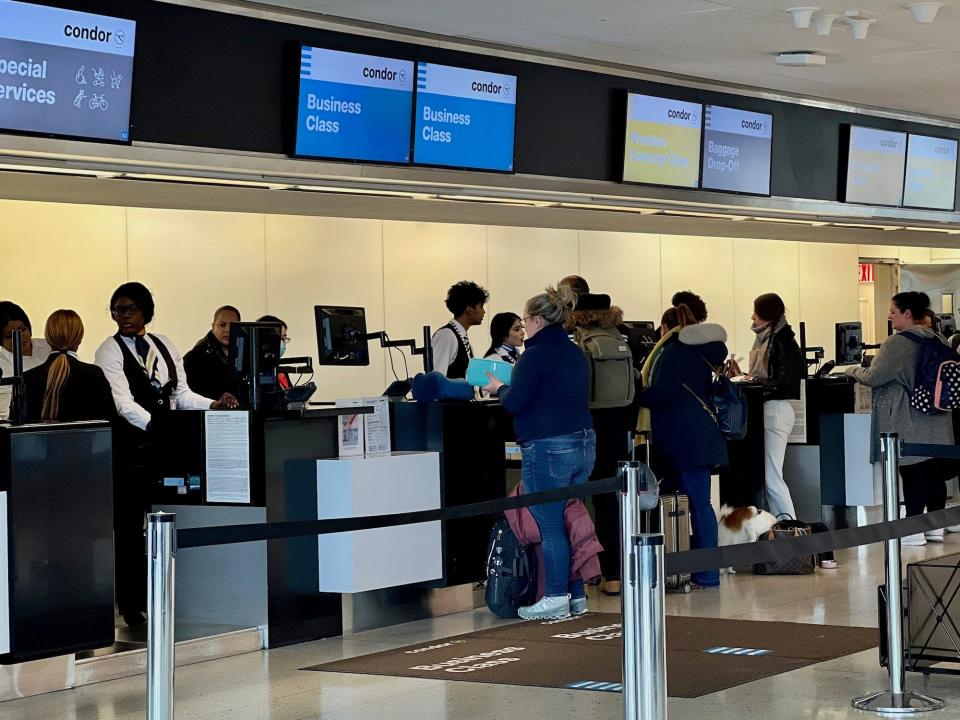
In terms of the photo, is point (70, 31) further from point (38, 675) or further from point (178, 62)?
point (38, 675)

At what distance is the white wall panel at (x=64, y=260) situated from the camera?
8594 mm

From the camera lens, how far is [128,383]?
6391 millimetres

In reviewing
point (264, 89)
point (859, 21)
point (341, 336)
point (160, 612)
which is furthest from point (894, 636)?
point (264, 89)

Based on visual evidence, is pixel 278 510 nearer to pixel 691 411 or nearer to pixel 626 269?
pixel 691 411

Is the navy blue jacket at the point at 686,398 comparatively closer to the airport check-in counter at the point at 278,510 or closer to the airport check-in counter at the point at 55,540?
the airport check-in counter at the point at 278,510

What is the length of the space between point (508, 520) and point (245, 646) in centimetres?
126

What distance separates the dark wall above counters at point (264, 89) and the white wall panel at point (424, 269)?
2.73 meters

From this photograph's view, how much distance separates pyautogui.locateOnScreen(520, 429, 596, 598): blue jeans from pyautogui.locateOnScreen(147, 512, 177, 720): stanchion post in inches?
123

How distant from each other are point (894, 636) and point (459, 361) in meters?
4.01

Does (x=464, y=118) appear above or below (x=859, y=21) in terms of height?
below

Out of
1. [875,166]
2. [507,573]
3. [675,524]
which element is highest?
[875,166]

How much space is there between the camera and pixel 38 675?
5188mm

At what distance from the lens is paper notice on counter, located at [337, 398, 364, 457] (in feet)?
20.7

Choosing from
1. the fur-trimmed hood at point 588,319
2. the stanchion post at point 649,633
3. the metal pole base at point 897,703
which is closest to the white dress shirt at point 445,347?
the fur-trimmed hood at point 588,319
